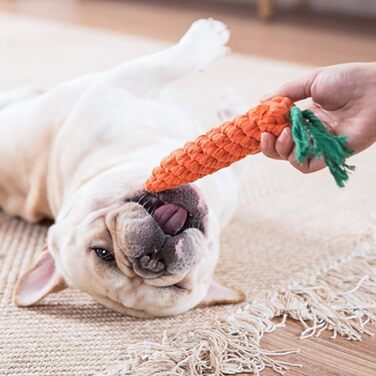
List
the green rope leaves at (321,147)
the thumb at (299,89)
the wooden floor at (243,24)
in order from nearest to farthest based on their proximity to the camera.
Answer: the green rope leaves at (321,147)
the thumb at (299,89)
the wooden floor at (243,24)

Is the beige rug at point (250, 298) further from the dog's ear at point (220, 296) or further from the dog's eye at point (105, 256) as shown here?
the dog's eye at point (105, 256)

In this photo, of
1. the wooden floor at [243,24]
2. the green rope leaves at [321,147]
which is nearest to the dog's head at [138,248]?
the green rope leaves at [321,147]

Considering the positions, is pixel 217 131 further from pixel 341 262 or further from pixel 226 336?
pixel 341 262

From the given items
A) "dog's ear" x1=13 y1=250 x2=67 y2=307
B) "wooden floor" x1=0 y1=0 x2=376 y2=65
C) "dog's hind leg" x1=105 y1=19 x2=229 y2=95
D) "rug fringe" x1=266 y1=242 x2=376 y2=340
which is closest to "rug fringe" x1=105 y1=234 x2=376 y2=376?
"rug fringe" x1=266 y1=242 x2=376 y2=340

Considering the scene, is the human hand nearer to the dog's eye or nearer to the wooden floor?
the dog's eye

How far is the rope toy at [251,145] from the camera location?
39.7 inches

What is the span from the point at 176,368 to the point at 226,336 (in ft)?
0.39

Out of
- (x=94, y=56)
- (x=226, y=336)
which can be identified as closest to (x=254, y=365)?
(x=226, y=336)

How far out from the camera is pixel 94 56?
3.21 metres

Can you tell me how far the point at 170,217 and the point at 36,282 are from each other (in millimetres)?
304

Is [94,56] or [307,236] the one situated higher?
[307,236]

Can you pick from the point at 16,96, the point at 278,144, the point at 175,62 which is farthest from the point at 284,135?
the point at 16,96

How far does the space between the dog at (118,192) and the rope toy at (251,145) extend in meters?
0.05

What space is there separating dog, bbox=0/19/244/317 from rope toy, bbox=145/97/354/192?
45 mm
